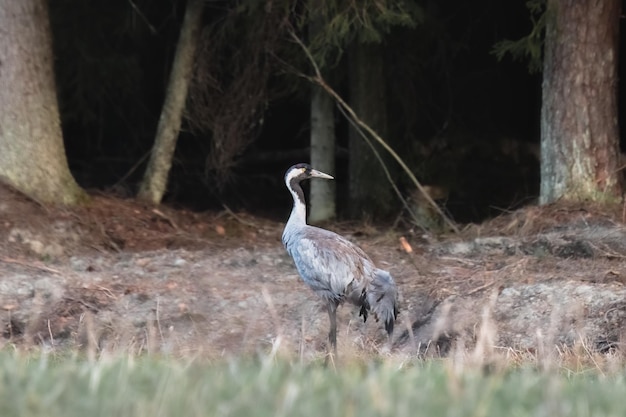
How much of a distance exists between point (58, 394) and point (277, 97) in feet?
A: 37.5

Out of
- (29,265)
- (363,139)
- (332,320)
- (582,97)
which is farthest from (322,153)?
(332,320)

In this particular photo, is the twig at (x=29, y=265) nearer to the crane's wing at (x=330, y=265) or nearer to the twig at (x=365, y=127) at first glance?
the crane's wing at (x=330, y=265)

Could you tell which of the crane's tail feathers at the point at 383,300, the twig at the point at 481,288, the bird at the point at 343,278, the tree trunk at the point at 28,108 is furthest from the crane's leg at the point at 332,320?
the tree trunk at the point at 28,108

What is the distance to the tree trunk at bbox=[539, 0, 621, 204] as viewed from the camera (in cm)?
1229

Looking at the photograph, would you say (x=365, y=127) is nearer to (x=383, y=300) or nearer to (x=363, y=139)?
(x=363, y=139)

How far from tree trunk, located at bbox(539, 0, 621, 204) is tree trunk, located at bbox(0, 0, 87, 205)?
244 inches

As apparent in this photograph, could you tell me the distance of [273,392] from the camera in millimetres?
4527

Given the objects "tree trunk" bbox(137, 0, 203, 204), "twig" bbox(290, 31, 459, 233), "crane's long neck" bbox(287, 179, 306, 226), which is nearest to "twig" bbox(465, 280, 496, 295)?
"crane's long neck" bbox(287, 179, 306, 226)

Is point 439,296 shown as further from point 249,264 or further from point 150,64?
point 150,64

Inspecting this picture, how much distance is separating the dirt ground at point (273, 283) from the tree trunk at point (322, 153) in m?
1.94

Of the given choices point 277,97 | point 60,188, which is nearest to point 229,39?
point 277,97

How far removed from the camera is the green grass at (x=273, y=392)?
421 centimetres

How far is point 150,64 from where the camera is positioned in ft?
61.1

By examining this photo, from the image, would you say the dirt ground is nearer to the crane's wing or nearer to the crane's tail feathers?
the crane's tail feathers
